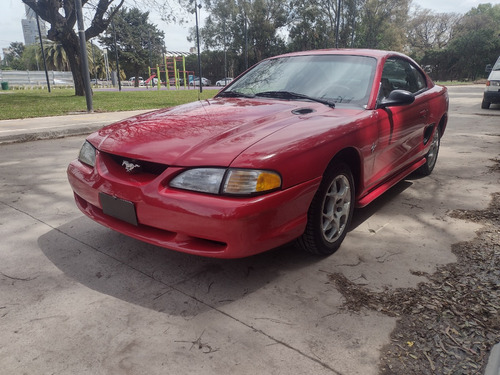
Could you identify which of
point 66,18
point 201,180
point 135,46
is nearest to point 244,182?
point 201,180

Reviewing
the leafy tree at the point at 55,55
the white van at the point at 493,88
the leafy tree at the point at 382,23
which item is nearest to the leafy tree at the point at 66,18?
the white van at the point at 493,88

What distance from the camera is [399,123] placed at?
334cm

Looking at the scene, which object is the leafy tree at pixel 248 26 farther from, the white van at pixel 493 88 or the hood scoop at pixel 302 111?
the hood scoop at pixel 302 111

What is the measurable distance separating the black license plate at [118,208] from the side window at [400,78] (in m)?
2.13

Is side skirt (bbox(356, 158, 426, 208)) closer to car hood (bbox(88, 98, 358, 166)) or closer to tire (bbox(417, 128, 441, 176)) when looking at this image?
tire (bbox(417, 128, 441, 176))

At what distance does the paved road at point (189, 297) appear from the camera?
1718 mm

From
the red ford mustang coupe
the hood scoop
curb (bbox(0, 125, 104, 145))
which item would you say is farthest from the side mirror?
curb (bbox(0, 125, 104, 145))

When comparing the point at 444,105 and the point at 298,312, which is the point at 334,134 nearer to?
the point at 298,312

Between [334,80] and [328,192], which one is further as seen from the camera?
[334,80]

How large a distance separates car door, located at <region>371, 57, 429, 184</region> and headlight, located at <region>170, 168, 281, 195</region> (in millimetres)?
1218

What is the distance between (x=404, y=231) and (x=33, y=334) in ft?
8.47

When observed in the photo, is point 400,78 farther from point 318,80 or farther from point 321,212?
point 321,212

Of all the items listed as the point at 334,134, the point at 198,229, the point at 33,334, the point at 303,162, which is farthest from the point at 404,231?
the point at 33,334

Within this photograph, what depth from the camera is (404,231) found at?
3.12 metres
